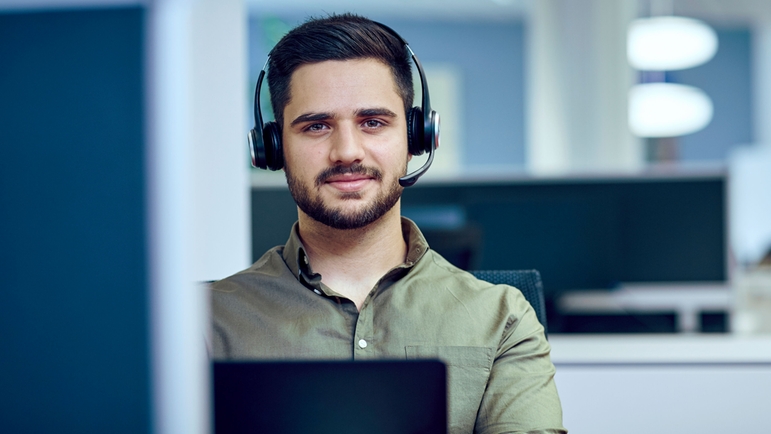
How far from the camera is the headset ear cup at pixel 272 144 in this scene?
3.41ft

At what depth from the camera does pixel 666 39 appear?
3400 millimetres

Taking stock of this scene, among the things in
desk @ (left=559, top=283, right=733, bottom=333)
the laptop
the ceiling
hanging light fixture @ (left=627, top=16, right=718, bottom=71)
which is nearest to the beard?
the laptop

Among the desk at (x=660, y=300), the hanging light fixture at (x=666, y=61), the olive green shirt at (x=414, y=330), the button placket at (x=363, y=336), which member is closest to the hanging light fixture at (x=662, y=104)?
the hanging light fixture at (x=666, y=61)

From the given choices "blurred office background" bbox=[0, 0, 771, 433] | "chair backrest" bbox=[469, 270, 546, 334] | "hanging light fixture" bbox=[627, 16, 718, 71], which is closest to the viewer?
"blurred office background" bbox=[0, 0, 771, 433]

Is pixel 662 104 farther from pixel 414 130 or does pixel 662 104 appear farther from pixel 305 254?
pixel 305 254

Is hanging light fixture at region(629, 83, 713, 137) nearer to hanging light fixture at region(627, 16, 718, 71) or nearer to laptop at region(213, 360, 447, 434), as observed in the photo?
hanging light fixture at region(627, 16, 718, 71)

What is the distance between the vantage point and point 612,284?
234 centimetres

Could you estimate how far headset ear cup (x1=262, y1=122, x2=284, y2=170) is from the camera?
104 centimetres

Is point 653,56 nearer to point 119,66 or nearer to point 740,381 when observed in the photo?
point 740,381

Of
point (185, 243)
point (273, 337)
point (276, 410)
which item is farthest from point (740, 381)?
point (185, 243)

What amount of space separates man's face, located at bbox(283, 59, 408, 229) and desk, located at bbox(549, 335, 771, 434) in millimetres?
513

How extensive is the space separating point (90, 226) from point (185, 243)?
53 millimetres

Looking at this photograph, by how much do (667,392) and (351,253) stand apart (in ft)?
2.11

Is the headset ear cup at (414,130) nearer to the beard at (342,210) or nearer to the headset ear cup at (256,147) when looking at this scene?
the beard at (342,210)
